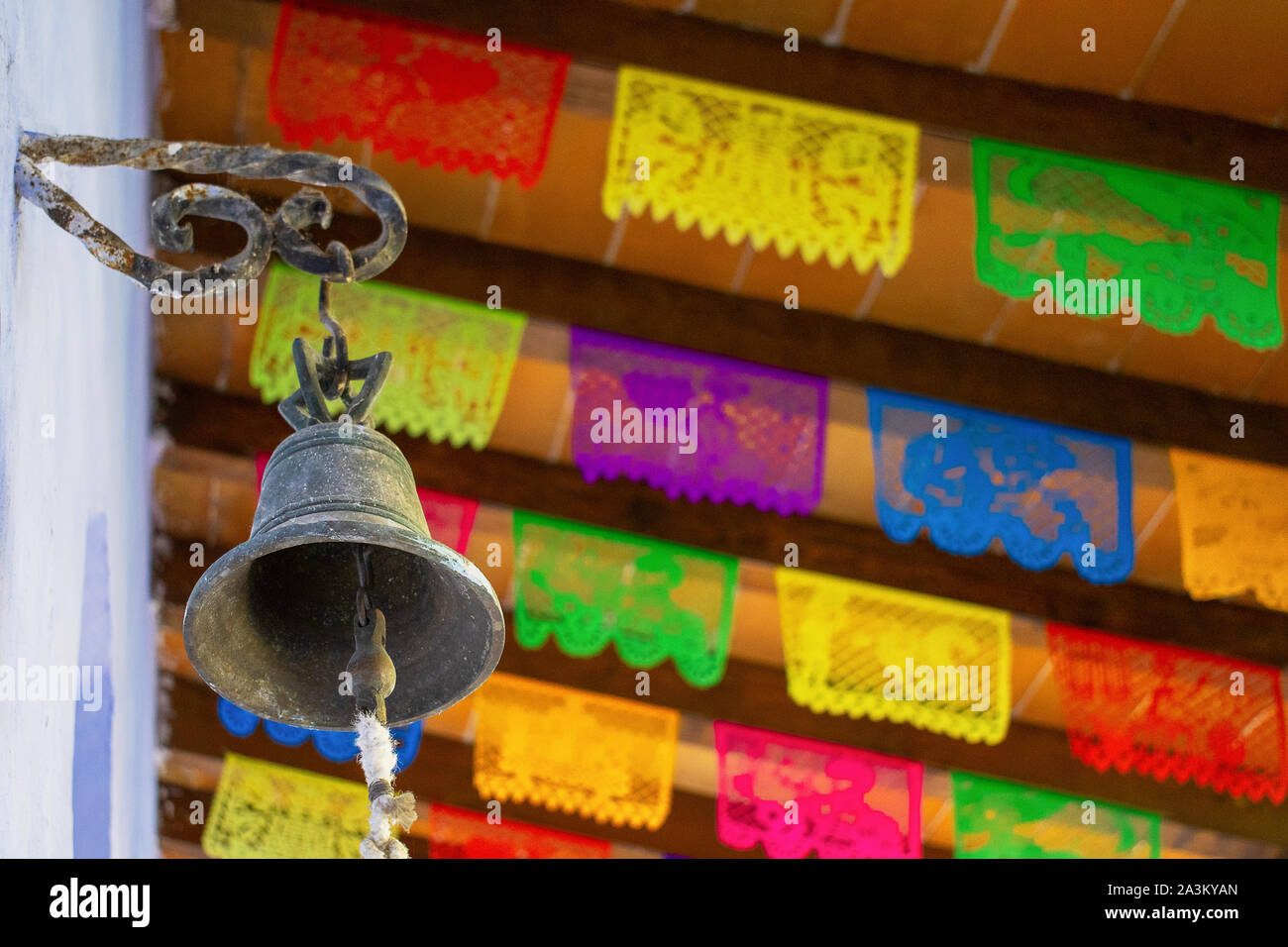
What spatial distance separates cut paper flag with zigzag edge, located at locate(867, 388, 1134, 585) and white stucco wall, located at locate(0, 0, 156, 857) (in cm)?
206

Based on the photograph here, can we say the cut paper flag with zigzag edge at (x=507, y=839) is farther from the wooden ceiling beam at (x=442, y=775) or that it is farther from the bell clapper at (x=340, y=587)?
the bell clapper at (x=340, y=587)

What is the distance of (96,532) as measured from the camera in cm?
268

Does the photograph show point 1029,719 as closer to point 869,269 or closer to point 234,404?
point 869,269

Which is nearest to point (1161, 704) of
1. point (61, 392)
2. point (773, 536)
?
point (773, 536)

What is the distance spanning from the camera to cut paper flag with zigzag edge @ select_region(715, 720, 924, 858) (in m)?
4.84

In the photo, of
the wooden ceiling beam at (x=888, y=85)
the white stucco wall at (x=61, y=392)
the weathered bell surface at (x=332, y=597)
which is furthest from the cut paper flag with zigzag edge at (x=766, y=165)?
the weathered bell surface at (x=332, y=597)

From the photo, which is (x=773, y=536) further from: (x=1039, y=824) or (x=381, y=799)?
(x=381, y=799)

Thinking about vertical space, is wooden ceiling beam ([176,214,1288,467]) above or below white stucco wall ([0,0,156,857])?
above

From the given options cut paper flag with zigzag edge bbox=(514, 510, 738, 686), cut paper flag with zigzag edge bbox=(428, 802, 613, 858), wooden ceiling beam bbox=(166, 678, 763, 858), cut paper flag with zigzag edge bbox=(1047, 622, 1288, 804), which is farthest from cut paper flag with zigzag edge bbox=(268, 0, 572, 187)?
cut paper flag with zigzag edge bbox=(428, 802, 613, 858)

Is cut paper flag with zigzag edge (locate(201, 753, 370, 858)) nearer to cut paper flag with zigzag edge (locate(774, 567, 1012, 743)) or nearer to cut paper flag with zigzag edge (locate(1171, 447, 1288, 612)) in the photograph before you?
cut paper flag with zigzag edge (locate(774, 567, 1012, 743))

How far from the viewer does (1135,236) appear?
3.34m
